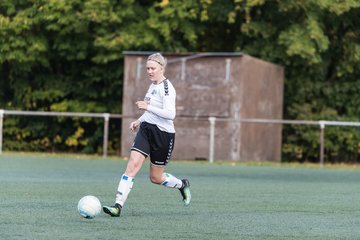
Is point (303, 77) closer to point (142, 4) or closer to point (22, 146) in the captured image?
point (142, 4)

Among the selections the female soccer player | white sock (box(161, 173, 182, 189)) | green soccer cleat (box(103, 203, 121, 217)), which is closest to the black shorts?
the female soccer player

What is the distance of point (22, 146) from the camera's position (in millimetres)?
32875

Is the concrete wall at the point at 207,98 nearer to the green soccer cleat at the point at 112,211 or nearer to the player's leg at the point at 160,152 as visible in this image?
the player's leg at the point at 160,152

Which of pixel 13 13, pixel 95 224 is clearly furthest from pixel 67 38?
pixel 95 224

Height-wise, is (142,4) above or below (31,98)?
above

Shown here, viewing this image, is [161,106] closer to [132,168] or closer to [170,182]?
[132,168]

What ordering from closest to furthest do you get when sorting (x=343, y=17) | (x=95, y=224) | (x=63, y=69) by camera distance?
(x=95, y=224), (x=343, y=17), (x=63, y=69)

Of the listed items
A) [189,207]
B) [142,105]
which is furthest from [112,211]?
[189,207]

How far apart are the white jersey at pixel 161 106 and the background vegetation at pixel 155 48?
716 inches

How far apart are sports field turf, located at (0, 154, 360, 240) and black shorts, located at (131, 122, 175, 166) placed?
685 mm

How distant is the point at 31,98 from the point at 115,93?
2677 millimetres

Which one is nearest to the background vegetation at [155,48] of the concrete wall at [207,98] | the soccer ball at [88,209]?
the concrete wall at [207,98]

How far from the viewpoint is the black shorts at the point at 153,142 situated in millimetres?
11984

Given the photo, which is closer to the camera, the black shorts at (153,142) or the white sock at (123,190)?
the white sock at (123,190)
